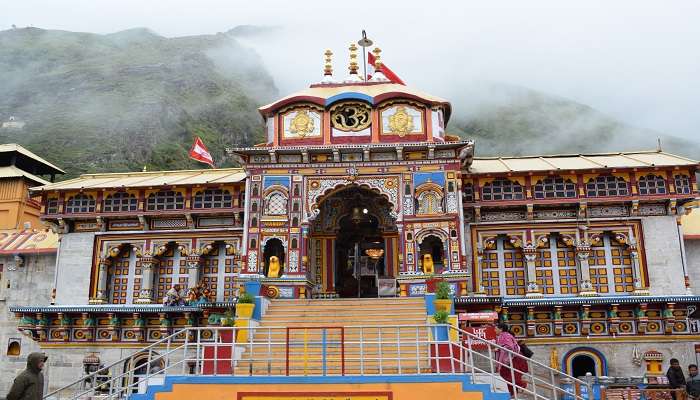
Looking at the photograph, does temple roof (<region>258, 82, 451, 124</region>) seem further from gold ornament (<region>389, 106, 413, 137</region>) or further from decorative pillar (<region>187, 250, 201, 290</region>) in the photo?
decorative pillar (<region>187, 250, 201, 290</region>)

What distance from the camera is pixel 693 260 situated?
77.3 ft

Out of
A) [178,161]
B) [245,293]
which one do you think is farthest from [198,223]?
[178,161]

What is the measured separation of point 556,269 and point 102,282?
56.9 feet

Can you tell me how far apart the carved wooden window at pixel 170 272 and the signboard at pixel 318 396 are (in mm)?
12688

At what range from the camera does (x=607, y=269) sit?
2275 cm

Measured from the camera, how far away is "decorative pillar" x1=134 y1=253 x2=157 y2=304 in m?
23.9

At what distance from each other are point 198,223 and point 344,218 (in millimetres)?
5771

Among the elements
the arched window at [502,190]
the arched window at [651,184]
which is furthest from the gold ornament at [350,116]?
the arched window at [651,184]

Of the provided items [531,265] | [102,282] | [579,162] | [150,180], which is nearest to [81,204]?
[150,180]

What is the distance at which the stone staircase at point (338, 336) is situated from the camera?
14.2 metres

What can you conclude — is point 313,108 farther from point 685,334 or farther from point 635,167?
point 685,334

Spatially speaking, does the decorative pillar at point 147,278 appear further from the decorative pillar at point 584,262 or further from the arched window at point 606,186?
the arched window at point 606,186

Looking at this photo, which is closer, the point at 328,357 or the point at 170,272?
the point at 328,357

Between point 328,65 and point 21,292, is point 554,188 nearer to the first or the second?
point 328,65
